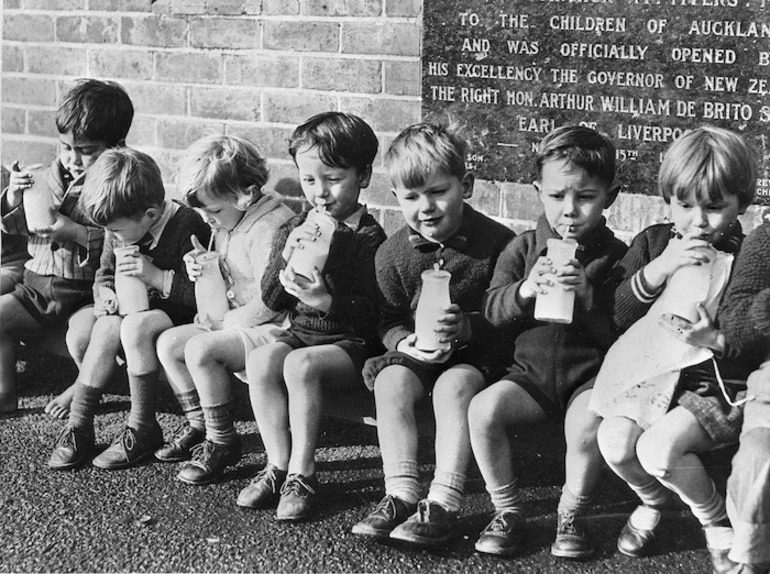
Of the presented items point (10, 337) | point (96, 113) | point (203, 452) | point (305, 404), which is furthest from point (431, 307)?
point (10, 337)

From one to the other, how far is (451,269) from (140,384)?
130cm

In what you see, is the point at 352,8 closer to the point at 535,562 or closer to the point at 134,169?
the point at 134,169

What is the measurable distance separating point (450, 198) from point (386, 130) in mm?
1206

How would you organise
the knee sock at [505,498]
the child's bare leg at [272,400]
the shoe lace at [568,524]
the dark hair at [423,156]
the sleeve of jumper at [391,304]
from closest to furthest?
the shoe lace at [568,524] → the knee sock at [505,498] → the dark hair at [423,156] → the sleeve of jumper at [391,304] → the child's bare leg at [272,400]

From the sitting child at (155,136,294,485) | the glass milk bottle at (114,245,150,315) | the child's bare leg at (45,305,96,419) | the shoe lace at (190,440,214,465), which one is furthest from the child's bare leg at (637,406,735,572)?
the child's bare leg at (45,305,96,419)

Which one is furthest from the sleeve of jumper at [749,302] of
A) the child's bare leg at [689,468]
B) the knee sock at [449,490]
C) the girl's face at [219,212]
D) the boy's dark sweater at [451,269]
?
the girl's face at [219,212]

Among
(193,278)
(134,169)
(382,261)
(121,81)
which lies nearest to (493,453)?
(382,261)

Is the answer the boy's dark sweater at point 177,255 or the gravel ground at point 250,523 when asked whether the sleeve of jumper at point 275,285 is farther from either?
the gravel ground at point 250,523

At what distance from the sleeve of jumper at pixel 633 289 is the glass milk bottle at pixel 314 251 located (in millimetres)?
966

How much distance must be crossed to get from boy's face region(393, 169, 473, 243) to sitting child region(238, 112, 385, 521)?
0.92ft

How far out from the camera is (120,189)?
4.65m

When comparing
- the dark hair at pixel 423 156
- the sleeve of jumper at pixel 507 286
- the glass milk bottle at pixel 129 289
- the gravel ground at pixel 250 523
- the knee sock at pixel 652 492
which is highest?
the dark hair at pixel 423 156

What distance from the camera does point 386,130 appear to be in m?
5.21

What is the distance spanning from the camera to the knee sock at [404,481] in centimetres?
396
